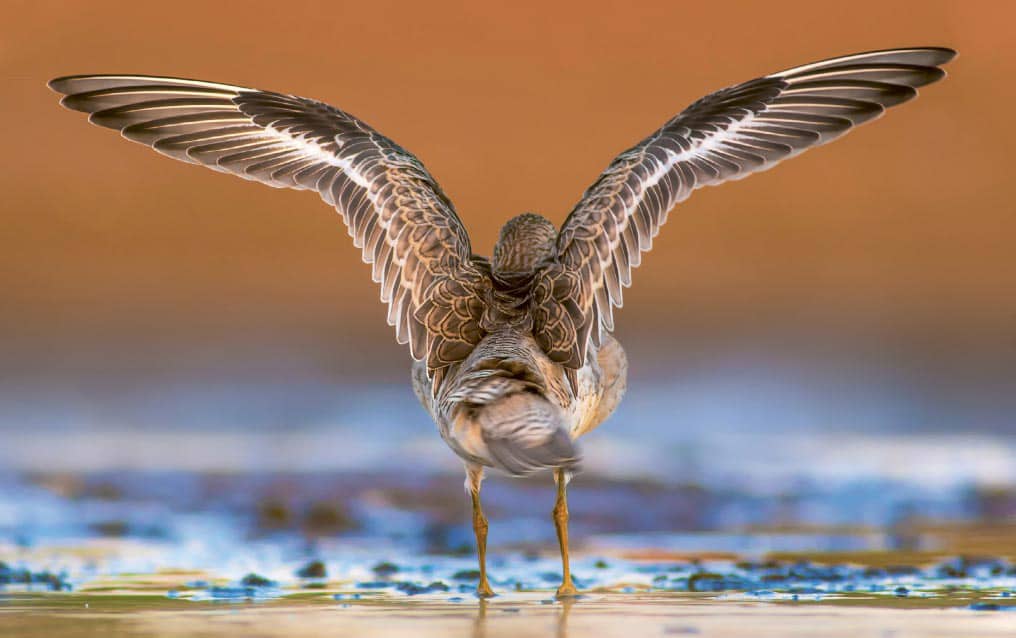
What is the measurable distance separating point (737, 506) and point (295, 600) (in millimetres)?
5999

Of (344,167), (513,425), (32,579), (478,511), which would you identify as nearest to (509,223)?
(344,167)

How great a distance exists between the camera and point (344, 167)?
9.02 meters

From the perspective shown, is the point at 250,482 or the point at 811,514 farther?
the point at 250,482

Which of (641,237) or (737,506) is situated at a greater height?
(641,237)

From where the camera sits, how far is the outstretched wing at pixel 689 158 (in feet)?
26.7

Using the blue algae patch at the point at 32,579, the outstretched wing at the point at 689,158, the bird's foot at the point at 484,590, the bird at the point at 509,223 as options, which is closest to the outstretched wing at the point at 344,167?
the bird at the point at 509,223

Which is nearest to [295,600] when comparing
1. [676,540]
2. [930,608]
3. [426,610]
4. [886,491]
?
[426,610]

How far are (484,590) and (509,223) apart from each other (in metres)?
2.78

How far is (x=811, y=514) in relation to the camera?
12070 mm

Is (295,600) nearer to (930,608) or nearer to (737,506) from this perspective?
(930,608)

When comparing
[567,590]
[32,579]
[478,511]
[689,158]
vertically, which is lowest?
[567,590]

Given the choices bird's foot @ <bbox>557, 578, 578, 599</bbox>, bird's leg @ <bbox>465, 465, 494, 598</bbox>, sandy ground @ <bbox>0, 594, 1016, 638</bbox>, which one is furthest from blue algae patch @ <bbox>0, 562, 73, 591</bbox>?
bird's foot @ <bbox>557, 578, 578, 599</bbox>

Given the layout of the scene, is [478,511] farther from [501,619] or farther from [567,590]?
[501,619]

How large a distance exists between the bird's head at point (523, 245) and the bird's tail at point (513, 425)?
192cm
